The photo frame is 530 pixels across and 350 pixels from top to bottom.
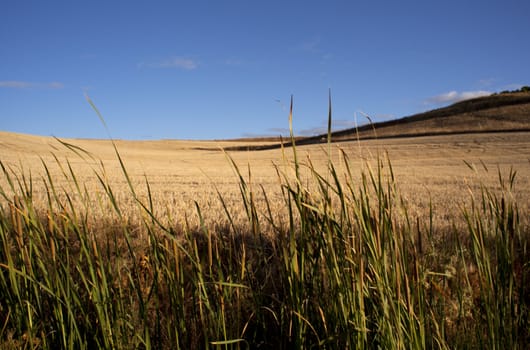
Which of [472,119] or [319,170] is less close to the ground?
[472,119]

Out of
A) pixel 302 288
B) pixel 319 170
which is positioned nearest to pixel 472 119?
pixel 319 170

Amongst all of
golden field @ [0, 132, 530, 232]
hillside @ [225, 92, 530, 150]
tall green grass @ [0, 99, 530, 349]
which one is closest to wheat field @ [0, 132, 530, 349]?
tall green grass @ [0, 99, 530, 349]

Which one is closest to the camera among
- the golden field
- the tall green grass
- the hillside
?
the tall green grass

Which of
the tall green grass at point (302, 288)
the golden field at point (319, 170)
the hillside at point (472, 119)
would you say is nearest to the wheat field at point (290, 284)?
the tall green grass at point (302, 288)

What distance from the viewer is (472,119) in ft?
131

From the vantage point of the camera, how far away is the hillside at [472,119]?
3597 cm

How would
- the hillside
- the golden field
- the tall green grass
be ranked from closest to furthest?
the tall green grass → the golden field → the hillside

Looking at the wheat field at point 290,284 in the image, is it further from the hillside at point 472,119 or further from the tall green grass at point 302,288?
the hillside at point 472,119

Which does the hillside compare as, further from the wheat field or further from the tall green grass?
the tall green grass

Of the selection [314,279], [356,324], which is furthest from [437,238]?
[356,324]

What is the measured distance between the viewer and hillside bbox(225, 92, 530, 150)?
3597 cm

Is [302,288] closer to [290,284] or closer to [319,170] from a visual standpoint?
[290,284]

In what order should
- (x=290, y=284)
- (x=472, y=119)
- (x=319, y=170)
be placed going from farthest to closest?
(x=472, y=119) < (x=319, y=170) < (x=290, y=284)

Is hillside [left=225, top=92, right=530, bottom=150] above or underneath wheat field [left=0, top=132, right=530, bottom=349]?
above
